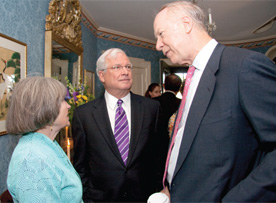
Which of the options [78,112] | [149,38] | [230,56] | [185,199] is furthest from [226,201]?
[149,38]

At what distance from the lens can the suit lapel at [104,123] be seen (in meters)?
1.52

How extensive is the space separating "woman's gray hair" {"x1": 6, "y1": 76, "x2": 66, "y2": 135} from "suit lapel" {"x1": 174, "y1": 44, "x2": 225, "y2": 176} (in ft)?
2.08

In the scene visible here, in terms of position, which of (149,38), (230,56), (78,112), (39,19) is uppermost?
(149,38)

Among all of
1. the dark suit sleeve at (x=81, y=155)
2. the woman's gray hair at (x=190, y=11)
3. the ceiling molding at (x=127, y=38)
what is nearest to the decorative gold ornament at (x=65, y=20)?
the ceiling molding at (x=127, y=38)

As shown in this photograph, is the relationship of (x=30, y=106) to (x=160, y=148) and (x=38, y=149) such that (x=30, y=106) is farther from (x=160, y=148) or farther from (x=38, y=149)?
(x=160, y=148)

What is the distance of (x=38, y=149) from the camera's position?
0.93m

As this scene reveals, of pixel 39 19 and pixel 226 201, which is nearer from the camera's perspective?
pixel 226 201

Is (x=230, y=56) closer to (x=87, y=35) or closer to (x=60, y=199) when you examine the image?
(x=60, y=199)

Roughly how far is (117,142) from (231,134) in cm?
92

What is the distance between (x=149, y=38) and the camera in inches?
227

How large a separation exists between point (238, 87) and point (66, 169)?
0.86 meters

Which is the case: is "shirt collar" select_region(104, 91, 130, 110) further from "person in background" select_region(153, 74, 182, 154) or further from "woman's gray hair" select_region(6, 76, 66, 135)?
"person in background" select_region(153, 74, 182, 154)

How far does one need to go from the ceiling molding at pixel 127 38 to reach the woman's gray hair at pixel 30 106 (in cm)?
311

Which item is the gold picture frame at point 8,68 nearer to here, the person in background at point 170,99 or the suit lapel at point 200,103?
the suit lapel at point 200,103
